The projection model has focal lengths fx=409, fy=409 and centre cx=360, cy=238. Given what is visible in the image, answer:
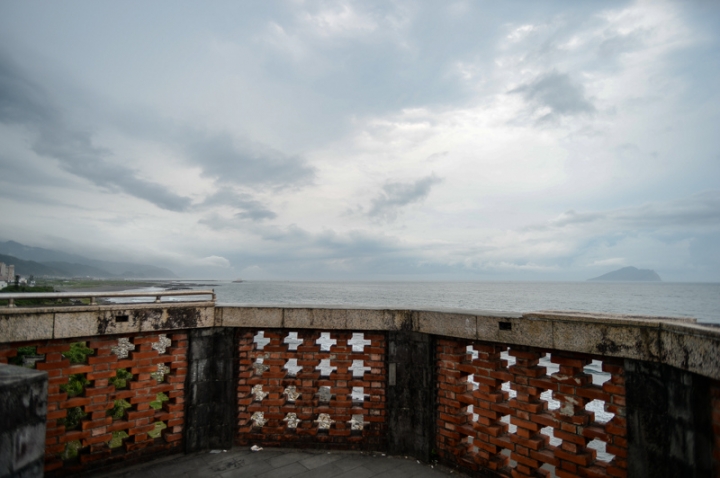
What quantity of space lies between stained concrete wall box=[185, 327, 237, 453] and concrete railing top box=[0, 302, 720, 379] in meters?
0.26

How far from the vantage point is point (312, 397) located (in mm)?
5309

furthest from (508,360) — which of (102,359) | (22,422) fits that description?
(22,422)

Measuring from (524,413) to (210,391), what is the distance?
12.5ft

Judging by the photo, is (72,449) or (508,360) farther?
(508,360)

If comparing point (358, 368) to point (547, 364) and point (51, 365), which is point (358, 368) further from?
point (547, 364)

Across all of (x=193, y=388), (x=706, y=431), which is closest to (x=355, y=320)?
(x=193, y=388)

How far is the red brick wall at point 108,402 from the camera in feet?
14.4

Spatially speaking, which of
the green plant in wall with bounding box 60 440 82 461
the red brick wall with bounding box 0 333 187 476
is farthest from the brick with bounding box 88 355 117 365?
the green plant in wall with bounding box 60 440 82 461

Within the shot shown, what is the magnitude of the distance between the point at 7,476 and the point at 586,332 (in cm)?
426

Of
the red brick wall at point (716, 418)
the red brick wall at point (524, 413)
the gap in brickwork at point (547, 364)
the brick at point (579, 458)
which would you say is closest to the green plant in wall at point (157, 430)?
the red brick wall at point (524, 413)

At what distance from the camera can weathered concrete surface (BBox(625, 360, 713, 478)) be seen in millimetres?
2984

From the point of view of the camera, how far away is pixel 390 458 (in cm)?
507

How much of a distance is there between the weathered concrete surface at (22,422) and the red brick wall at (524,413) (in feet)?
12.8

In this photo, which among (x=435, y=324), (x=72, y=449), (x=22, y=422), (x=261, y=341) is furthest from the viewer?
(x=261, y=341)
